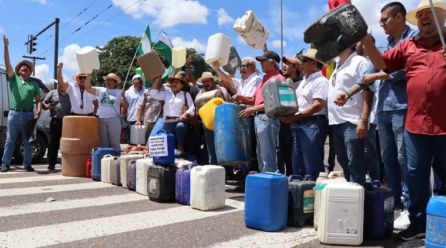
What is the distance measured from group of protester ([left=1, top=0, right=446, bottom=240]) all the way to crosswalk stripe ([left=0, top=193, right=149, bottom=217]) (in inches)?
71.5

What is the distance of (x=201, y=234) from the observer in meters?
3.57

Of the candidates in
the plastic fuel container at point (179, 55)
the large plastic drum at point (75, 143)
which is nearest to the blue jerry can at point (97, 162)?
the large plastic drum at point (75, 143)

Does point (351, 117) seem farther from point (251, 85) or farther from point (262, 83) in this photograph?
point (251, 85)

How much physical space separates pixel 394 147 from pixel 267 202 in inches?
59.0

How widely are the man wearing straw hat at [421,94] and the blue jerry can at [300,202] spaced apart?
0.88 meters

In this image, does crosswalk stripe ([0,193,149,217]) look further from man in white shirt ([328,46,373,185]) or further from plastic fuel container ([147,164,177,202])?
man in white shirt ([328,46,373,185])

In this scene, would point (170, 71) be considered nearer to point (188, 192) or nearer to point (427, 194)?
point (188, 192)

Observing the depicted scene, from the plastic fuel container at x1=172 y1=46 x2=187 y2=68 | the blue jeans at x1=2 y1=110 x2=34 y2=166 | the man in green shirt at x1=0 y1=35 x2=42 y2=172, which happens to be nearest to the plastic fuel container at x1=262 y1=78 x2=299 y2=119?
the plastic fuel container at x1=172 y1=46 x2=187 y2=68

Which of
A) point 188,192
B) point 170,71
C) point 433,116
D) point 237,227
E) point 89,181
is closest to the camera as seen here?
point 433,116

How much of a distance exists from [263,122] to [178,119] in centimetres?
233

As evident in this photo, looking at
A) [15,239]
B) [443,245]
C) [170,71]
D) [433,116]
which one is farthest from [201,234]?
[170,71]

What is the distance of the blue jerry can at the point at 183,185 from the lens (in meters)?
4.87

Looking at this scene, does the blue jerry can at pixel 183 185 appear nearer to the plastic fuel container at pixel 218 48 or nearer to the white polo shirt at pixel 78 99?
the plastic fuel container at pixel 218 48

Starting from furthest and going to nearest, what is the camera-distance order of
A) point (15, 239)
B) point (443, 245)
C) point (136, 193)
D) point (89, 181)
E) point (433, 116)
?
1. point (89, 181)
2. point (136, 193)
3. point (15, 239)
4. point (433, 116)
5. point (443, 245)
